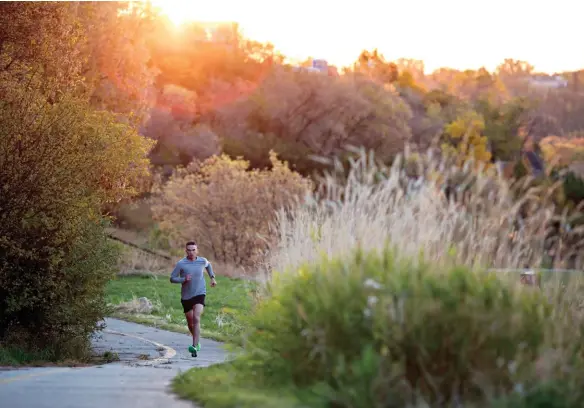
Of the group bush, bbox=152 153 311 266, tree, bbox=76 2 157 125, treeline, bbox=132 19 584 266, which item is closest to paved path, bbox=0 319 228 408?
tree, bbox=76 2 157 125

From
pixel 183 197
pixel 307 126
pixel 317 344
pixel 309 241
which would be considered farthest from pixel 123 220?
pixel 317 344

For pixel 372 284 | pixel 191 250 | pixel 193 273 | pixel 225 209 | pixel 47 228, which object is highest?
pixel 372 284

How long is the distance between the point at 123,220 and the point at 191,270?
4423 cm

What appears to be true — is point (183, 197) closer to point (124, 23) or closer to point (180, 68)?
point (124, 23)

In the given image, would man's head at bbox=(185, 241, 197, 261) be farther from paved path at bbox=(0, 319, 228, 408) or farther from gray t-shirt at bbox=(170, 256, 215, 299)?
paved path at bbox=(0, 319, 228, 408)

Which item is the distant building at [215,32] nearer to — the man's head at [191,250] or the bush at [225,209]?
the bush at [225,209]

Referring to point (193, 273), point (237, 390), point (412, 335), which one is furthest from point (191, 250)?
point (412, 335)

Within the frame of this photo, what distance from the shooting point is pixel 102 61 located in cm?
3684

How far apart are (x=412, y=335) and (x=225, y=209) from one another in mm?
41117

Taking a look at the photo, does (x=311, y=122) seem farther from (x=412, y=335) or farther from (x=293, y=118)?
(x=412, y=335)

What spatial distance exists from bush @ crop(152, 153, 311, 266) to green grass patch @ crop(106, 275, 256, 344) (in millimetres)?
5415

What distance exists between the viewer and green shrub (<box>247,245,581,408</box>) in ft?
28.8

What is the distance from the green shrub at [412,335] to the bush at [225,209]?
38659mm

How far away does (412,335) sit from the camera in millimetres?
9133
